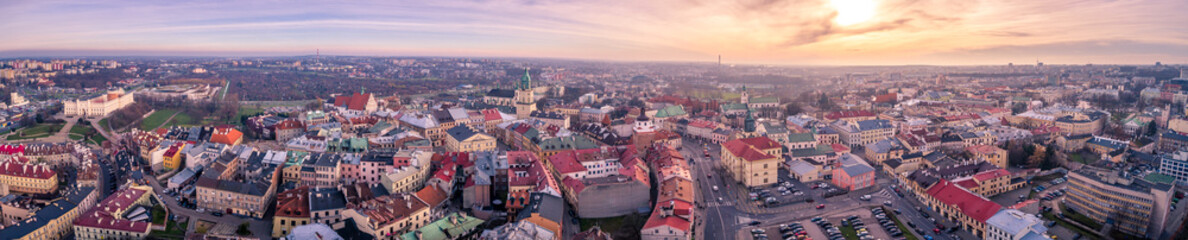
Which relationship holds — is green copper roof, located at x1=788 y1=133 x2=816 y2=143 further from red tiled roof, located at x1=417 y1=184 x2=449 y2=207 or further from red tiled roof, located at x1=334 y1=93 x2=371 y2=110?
red tiled roof, located at x1=334 y1=93 x2=371 y2=110

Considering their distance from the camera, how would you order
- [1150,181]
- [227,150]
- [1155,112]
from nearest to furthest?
[1150,181] < [227,150] < [1155,112]

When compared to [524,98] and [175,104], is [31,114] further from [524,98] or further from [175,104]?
→ [524,98]

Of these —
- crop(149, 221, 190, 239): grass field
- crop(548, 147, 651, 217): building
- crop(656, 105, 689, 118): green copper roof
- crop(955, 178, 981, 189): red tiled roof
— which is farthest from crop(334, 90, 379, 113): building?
crop(955, 178, 981, 189): red tiled roof

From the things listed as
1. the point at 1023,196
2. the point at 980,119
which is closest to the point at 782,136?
the point at 1023,196

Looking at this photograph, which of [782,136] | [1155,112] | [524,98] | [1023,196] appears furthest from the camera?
[524,98]

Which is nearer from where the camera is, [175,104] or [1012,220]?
[1012,220]

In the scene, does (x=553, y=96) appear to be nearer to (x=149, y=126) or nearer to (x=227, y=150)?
(x=149, y=126)
